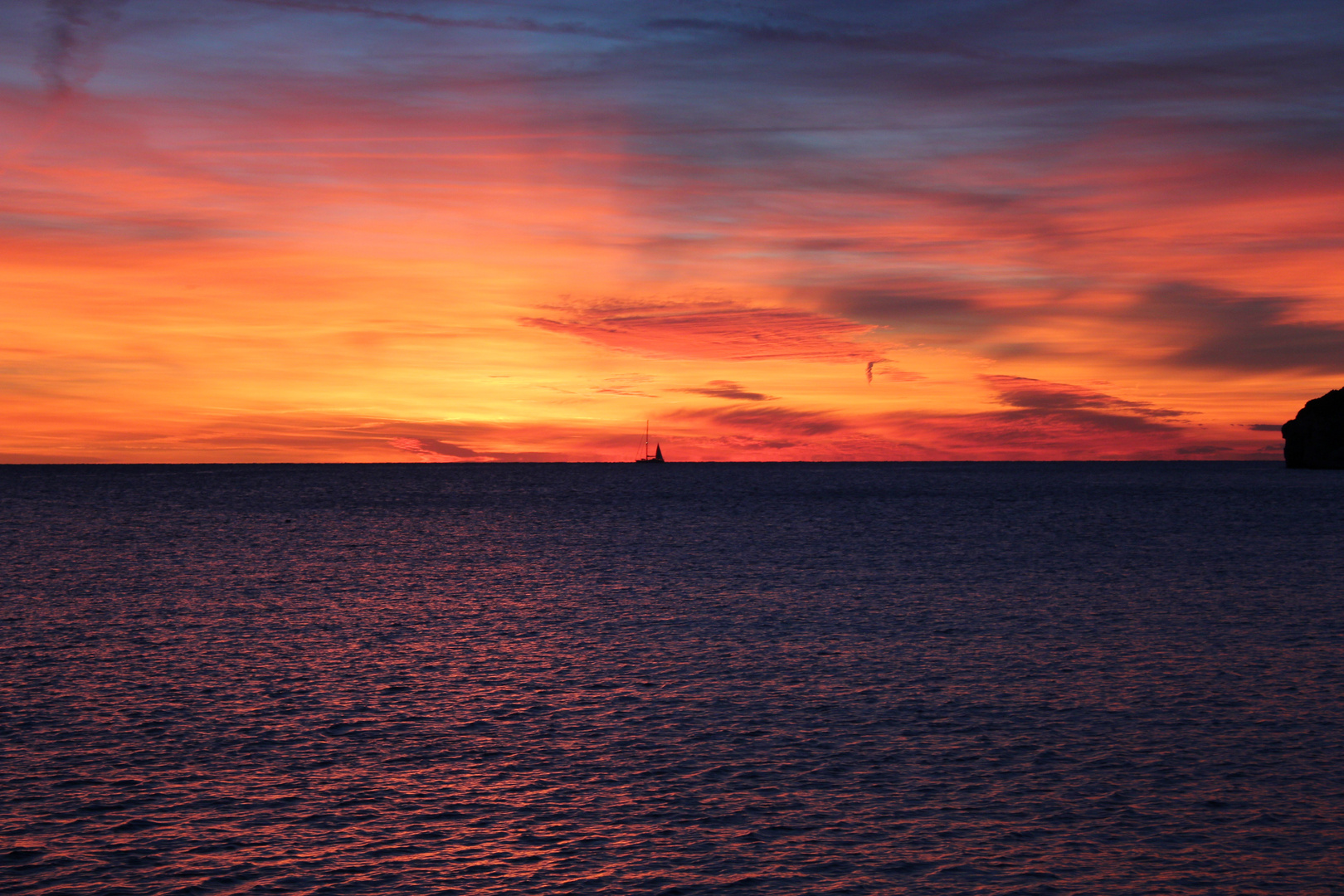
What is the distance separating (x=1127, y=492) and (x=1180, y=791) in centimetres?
18004

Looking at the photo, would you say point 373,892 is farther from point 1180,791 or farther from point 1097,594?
point 1097,594

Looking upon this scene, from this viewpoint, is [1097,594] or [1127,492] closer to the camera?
[1097,594]

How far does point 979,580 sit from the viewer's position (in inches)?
2100

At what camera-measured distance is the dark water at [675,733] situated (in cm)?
1518

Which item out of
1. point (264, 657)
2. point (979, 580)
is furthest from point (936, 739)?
point (979, 580)

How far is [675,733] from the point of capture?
2269 cm

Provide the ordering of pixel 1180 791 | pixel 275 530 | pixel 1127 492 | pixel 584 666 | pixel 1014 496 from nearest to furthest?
pixel 1180 791, pixel 584 666, pixel 275 530, pixel 1014 496, pixel 1127 492

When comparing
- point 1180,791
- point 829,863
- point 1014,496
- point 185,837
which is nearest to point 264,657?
point 185,837

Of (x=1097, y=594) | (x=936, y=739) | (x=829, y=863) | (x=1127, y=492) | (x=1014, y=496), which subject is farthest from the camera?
(x=1127, y=492)

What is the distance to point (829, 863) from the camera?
1510 cm

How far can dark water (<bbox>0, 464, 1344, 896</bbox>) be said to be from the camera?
1518 centimetres

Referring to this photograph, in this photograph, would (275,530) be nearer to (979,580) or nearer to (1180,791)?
(979,580)

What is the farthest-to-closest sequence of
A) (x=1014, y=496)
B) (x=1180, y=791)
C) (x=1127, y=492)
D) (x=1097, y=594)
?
1. (x=1127, y=492)
2. (x=1014, y=496)
3. (x=1097, y=594)
4. (x=1180, y=791)

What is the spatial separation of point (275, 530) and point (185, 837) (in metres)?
82.4
